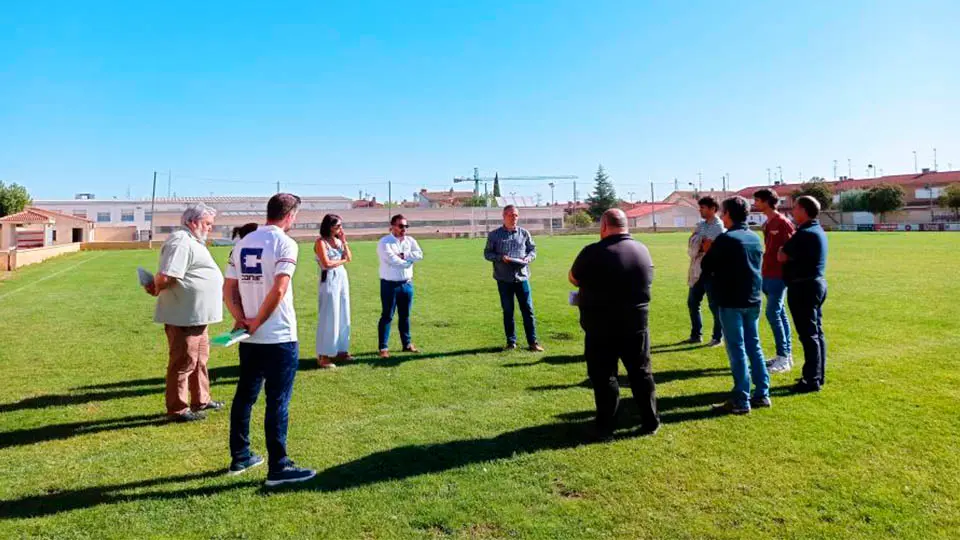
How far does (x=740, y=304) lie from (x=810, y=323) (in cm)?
120

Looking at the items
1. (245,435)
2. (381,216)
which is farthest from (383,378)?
(381,216)

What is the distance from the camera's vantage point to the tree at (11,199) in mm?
54688

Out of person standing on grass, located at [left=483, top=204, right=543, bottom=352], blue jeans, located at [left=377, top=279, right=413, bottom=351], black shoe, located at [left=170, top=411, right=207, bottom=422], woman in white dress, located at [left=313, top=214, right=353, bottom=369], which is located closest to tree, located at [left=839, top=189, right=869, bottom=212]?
person standing on grass, located at [left=483, top=204, right=543, bottom=352]

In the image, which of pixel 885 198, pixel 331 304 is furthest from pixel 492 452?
pixel 885 198

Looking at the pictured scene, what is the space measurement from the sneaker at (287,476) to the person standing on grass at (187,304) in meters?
1.92

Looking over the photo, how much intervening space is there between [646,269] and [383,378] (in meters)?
3.53

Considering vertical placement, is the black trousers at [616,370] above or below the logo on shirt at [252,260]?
below

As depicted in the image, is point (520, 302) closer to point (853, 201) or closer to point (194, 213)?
point (194, 213)

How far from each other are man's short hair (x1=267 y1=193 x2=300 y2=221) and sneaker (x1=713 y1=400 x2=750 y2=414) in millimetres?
4102

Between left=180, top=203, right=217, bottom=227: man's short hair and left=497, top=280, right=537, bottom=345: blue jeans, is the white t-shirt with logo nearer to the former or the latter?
left=180, top=203, right=217, bottom=227: man's short hair

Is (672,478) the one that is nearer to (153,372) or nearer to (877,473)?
(877,473)

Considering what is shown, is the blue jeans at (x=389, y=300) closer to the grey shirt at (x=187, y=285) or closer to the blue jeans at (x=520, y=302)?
the blue jeans at (x=520, y=302)

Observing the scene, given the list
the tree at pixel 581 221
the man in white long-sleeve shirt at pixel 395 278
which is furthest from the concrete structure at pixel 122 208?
the man in white long-sleeve shirt at pixel 395 278

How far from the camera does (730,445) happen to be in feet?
15.0
